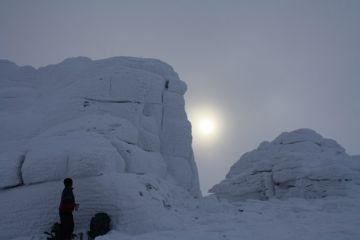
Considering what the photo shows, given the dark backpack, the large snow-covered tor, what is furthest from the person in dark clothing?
the large snow-covered tor

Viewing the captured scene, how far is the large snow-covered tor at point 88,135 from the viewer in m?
12.6

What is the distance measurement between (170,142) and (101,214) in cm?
1229

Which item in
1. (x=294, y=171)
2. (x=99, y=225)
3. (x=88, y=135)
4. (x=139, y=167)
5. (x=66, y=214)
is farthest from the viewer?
(x=294, y=171)

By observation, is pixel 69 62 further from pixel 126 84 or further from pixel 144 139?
pixel 144 139

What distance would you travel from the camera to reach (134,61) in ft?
78.1

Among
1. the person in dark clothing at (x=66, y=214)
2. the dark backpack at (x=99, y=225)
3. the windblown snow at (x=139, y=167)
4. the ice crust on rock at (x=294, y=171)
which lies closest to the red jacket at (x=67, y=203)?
the person in dark clothing at (x=66, y=214)

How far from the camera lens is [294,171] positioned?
22.7m

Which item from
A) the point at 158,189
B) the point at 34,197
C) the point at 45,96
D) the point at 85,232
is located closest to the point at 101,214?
the point at 85,232

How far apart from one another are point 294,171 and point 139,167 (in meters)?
9.61

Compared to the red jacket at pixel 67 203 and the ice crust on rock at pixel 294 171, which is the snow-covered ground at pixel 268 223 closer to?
the red jacket at pixel 67 203

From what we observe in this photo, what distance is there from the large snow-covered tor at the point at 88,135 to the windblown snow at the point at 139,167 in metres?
0.05

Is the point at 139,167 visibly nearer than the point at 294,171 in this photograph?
Yes

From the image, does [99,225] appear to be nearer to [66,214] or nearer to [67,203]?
[66,214]

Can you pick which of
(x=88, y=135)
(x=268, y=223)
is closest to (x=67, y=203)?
(x=88, y=135)
